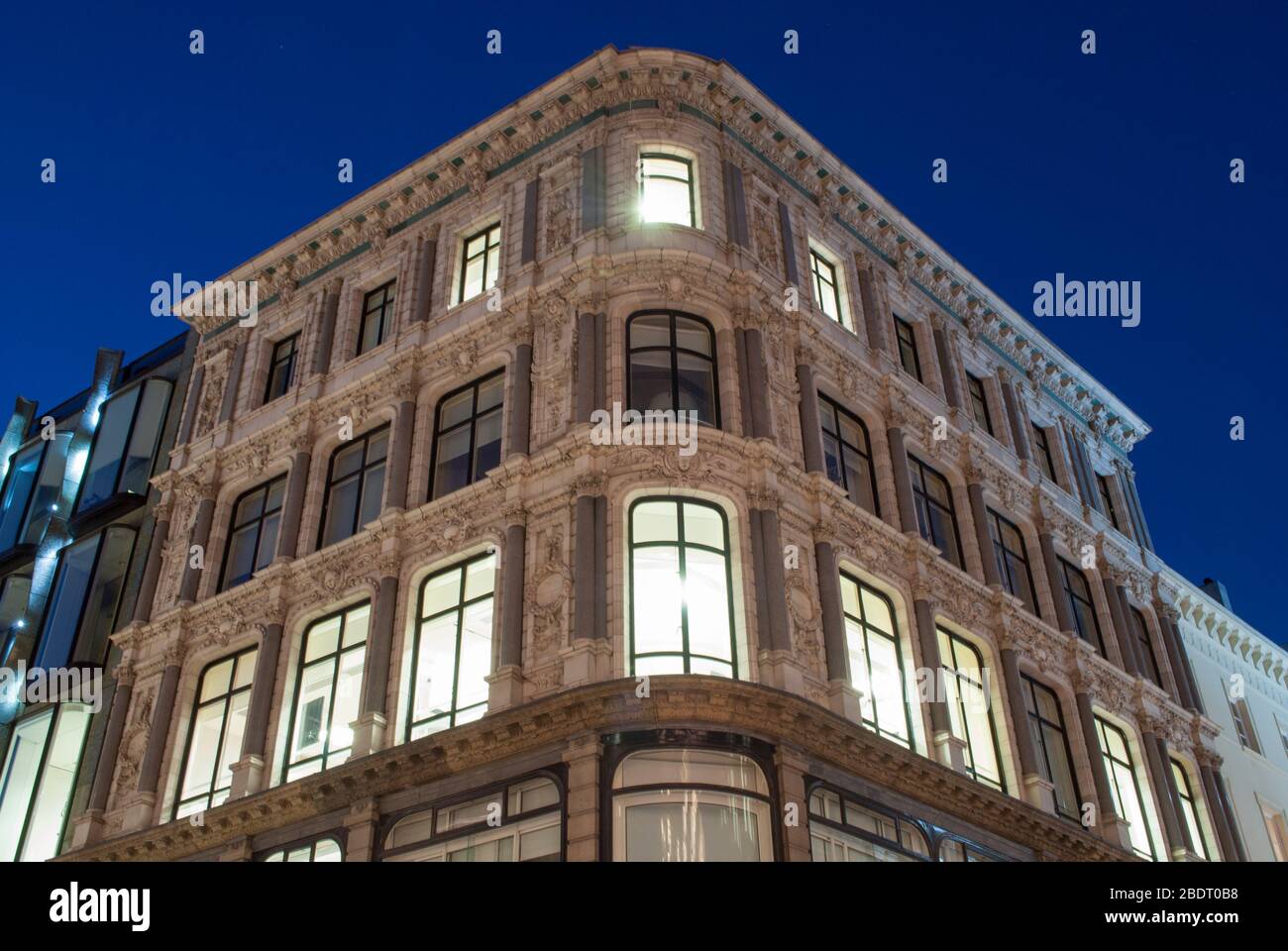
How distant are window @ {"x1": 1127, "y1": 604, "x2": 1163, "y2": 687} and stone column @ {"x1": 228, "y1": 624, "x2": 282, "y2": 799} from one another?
69.7 ft

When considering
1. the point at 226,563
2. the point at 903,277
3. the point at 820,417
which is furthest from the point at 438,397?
the point at 903,277

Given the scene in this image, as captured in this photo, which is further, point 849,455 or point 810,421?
point 849,455

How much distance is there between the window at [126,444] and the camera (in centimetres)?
3406

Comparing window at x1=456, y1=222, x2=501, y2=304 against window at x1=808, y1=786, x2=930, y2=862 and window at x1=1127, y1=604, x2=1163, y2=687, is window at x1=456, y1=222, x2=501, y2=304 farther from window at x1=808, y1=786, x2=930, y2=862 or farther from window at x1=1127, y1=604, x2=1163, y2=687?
window at x1=1127, y1=604, x2=1163, y2=687

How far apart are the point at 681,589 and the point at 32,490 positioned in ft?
81.5

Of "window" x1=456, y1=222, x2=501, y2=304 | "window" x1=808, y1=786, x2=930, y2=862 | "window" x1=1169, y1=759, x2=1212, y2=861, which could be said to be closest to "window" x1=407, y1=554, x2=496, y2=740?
"window" x1=808, y1=786, x2=930, y2=862

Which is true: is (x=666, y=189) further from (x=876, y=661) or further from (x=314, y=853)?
(x=314, y=853)

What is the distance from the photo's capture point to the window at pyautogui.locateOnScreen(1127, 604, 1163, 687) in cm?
3369

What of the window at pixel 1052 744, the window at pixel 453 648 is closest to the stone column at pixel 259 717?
the window at pixel 453 648

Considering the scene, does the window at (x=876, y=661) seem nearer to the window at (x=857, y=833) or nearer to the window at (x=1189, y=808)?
the window at (x=857, y=833)

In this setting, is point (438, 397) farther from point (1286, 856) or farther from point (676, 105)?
point (1286, 856)

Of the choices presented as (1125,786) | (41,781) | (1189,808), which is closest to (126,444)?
(41,781)

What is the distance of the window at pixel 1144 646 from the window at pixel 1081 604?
1.54 m

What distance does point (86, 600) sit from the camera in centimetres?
3153
